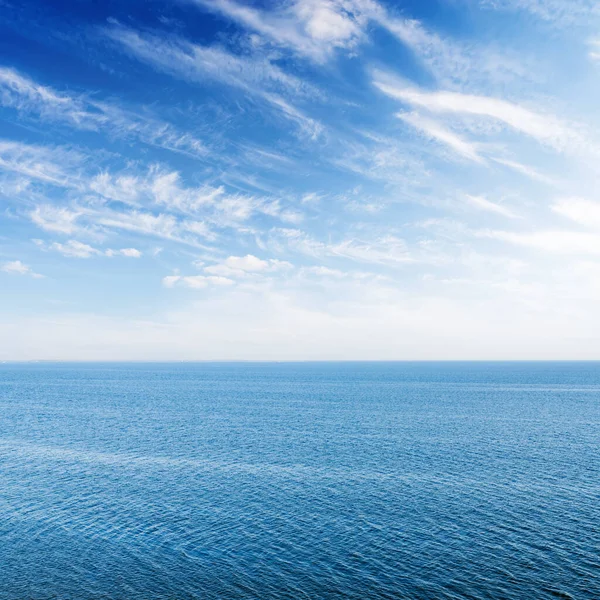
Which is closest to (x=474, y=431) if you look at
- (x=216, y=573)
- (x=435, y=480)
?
(x=435, y=480)

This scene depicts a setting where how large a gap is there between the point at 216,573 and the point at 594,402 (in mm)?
158074

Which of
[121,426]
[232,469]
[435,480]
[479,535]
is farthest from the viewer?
[121,426]

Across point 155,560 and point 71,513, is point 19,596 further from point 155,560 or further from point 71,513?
point 71,513

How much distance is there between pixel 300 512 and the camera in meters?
52.8

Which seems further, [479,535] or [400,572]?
[479,535]

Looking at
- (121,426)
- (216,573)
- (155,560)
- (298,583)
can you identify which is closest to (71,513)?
(155,560)

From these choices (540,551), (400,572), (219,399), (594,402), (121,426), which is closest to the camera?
(400,572)

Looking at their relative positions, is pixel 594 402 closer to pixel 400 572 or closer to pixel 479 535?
pixel 479 535

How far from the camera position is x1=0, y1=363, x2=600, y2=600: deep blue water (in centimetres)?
3828

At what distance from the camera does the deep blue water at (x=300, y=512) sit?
38281 mm

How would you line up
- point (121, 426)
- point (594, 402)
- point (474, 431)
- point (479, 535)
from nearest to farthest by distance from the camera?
point (479, 535) < point (474, 431) < point (121, 426) < point (594, 402)

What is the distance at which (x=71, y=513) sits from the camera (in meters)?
53.1

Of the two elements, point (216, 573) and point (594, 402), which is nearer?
point (216, 573)

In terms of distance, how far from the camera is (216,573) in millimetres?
39812
